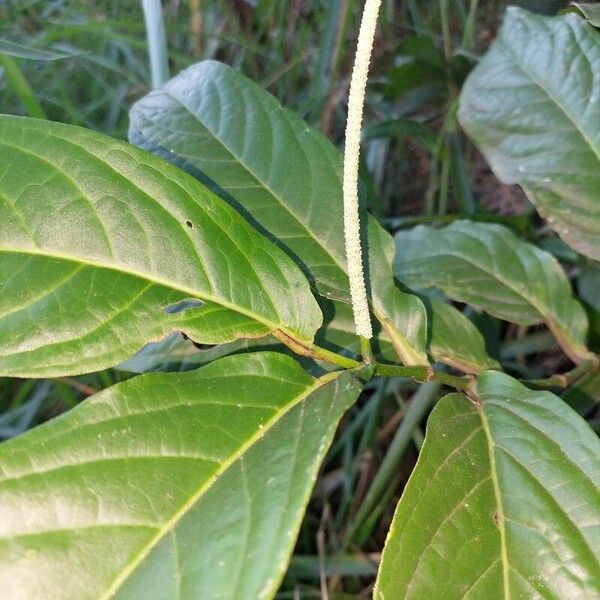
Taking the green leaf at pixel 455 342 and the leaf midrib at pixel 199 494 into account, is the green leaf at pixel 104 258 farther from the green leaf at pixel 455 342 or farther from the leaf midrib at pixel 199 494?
the green leaf at pixel 455 342

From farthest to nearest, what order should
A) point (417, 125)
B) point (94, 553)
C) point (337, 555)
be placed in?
point (417, 125)
point (337, 555)
point (94, 553)

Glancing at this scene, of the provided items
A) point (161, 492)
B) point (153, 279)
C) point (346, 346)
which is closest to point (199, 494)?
point (161, 492)

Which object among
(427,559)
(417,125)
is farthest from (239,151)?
(417,125)

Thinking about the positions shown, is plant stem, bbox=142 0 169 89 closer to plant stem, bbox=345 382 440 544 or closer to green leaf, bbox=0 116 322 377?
green leaf, bbox=0 116 322 377

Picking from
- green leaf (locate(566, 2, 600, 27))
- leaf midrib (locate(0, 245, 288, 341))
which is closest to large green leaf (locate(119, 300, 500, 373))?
leaf midrib (locate(0, 245, 288, 341))

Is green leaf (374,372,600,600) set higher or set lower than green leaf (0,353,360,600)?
lower

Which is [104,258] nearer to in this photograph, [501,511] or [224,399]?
[224,399]

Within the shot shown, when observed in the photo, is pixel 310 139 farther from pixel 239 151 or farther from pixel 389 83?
pixel 389 83
